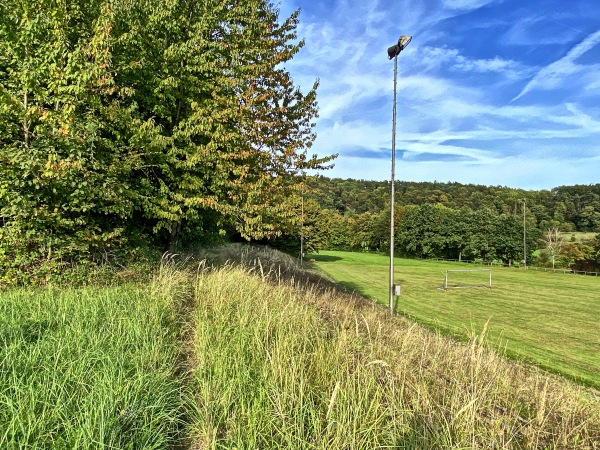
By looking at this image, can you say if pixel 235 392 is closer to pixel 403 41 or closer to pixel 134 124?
pixel 134 124

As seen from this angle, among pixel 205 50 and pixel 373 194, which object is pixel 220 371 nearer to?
pixel 205 50

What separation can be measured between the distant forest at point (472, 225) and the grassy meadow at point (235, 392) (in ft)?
106

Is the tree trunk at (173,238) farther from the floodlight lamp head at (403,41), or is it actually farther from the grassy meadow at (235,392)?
the floodlight lamp head at (403,41)

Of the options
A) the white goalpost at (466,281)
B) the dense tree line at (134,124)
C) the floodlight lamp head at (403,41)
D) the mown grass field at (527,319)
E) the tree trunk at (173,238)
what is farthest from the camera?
the white goalpost at (466,281)

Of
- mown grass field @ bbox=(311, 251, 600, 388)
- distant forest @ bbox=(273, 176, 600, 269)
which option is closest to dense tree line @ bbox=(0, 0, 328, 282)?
mown grass field @ bbox=(311, 251, 600, 388)

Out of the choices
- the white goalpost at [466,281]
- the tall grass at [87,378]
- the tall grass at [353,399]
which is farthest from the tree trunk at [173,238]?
the white goalpost at [466,281]

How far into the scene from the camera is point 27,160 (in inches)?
220

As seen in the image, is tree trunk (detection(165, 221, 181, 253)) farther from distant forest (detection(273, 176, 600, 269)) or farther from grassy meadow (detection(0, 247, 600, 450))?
distant forest (detection(273, 176, 600, 269))

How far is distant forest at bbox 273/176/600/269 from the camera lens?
61031 mm

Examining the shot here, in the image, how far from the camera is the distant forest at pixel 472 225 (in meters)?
61.0

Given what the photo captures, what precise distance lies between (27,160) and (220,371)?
508cm

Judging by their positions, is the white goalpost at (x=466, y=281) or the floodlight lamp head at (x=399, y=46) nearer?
the floodlight lamp head at (x=399, y=46)

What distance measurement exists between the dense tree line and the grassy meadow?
95.0 inches

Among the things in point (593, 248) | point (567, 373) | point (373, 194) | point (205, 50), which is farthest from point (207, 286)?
point (373, 194)
